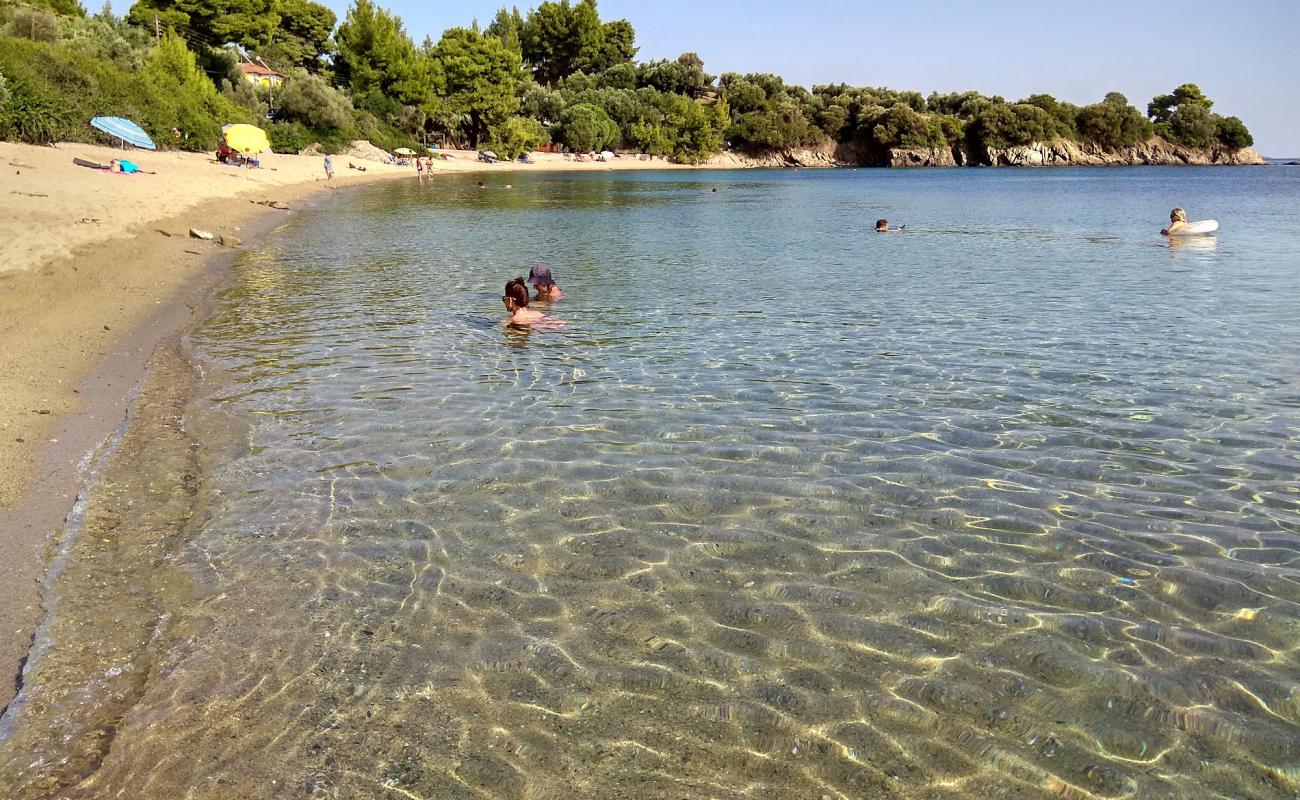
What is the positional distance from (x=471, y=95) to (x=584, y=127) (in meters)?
20.4

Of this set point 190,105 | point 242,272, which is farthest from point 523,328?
point 190,105

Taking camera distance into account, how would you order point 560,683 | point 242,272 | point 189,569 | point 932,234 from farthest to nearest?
1. point 932,234
2. point 242,272
3. point 189,569
4. point 560,683

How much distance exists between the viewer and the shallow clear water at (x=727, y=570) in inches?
151

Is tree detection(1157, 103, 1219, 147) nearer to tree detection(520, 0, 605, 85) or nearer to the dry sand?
tree detection(520, 0, 605, 85)

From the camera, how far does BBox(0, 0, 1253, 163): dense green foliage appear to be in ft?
165

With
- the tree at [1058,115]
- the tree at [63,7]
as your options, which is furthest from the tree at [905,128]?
the tree at [63,7]

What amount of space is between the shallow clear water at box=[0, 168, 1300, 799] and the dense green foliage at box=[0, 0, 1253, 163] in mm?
35658

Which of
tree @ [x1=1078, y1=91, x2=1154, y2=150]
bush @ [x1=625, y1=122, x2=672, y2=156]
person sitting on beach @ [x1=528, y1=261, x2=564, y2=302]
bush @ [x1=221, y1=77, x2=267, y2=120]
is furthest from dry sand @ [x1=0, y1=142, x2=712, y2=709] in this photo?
tree @ [x1=1078, y1=91, x2=1154, y2=150]

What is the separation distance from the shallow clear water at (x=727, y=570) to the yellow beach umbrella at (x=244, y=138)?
136ft

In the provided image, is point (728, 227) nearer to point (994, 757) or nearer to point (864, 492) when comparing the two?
point (864, 492)

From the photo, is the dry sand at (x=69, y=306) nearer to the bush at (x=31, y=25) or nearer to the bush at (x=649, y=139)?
the bush at (x=31, y=25)

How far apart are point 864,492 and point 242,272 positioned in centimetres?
1687

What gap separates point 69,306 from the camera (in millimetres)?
12719

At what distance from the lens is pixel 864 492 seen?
6.88 m
